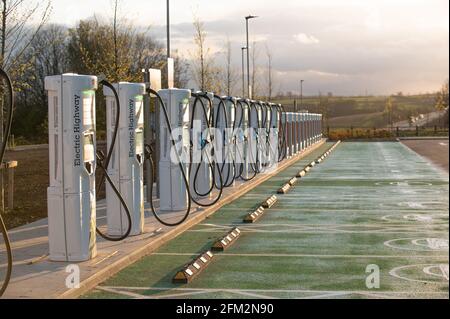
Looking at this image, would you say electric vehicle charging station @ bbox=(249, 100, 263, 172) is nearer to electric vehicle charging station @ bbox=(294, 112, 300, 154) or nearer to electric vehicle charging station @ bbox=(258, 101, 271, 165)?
electric vehicle charging station @ bbox=(258, 101, 271, 165)

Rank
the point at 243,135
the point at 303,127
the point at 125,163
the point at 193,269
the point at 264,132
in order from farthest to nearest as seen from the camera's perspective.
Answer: the point at 303,127 → the point at 264,132 → the point at 243,135 → the point at 125,163 → the point at 193,269

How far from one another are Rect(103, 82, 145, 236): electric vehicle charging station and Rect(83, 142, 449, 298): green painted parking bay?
2.46 ft

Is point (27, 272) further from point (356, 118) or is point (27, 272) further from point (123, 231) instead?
point (356, 118)

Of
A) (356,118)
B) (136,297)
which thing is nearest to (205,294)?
(136,297)

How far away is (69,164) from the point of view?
8.48 meters

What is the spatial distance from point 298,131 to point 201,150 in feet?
74.1

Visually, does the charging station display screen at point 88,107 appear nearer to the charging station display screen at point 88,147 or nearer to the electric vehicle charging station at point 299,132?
the charging station display screen at point 88,147

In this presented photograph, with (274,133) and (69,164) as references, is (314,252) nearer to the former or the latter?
(69,164)

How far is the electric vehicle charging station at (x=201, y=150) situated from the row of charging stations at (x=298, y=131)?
14579mm

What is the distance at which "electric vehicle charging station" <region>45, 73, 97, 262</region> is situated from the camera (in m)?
8.38

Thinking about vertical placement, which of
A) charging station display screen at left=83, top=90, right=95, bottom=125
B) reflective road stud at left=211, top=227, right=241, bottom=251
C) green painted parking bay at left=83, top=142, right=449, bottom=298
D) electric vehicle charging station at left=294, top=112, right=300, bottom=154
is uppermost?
charging station display screen at left=83, top=90, right=95, bottom=125

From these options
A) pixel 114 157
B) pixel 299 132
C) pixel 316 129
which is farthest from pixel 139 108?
pixel 316 129

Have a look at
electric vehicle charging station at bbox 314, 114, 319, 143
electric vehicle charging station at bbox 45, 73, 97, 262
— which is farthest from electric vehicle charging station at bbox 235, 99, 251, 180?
electric vehicle charging station at bbox 314, 114, 319, 143
